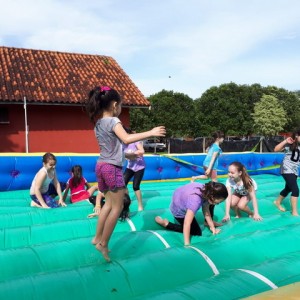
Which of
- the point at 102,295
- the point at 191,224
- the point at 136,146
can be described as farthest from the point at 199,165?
the point at 102,295

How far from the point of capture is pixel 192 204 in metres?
3.35

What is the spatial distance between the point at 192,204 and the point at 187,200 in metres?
0.13

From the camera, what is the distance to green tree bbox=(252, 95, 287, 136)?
40.5 meters

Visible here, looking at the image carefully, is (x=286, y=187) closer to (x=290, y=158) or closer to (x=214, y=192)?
(x=290, y=158)

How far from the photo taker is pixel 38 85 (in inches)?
467

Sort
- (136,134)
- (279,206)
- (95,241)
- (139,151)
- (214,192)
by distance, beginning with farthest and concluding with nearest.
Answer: (279,206)
(139,151)
(214,192)
(95,241)
(136,134)

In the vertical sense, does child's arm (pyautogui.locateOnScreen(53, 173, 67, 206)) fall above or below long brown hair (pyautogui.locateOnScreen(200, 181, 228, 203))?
below

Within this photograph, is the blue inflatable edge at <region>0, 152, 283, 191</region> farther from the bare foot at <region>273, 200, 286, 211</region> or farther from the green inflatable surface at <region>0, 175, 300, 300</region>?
the bare foot at <region>273, 200, 286, 211</region>

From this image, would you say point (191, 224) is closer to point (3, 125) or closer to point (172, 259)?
point (172, 259)

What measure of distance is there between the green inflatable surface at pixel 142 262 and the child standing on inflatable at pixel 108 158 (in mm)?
272

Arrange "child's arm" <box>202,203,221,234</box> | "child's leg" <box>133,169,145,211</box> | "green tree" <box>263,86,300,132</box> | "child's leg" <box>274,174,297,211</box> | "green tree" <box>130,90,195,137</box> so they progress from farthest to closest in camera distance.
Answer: "green tree" <box>263,86,300,132</box> → "green tree" <box>130,90,195,137</box> → "child's leg" <box>274,174,297,211</box> → "child's leg" <box>133,169,145,211</box> → "child's arm" <box>202,203,221,234</box>

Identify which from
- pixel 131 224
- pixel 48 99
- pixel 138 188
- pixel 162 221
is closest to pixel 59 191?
pixel 138 188

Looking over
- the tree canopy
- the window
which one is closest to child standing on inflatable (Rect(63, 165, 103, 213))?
the window

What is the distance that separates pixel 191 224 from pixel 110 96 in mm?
1527
